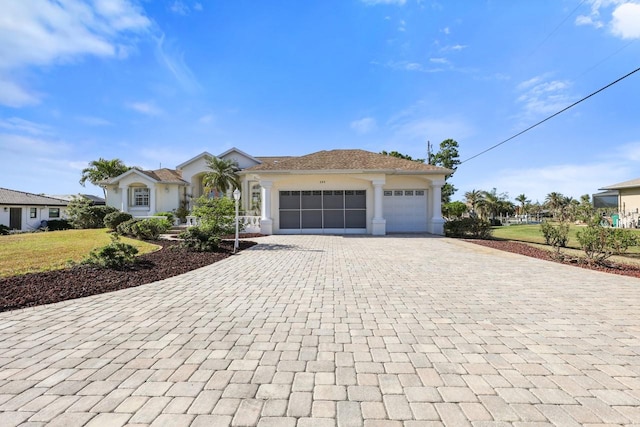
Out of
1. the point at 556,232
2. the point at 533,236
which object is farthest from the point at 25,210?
the point at 533,236

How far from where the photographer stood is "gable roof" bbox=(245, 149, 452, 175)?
16703 millimetres

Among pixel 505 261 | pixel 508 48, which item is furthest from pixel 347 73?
pixel 505 261

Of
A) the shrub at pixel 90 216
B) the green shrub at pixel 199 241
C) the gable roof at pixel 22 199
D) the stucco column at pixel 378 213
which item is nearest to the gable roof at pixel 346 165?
the stucco column at pixel 378 213

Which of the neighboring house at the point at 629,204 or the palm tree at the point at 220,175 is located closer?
the palm tree at the point at 220,175

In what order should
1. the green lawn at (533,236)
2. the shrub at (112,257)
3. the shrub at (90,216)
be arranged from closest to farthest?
the shrub at (112,257) < the green lawn at (533,236) < the shrub at (90,216)

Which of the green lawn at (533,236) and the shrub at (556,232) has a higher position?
the shrub at (556,232)

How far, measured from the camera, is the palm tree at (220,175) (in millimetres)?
23891

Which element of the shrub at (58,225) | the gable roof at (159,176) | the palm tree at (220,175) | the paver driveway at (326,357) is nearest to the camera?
the paver driveway at (326,357)

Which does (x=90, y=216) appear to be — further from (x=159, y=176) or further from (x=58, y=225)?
(x=58, y=225)

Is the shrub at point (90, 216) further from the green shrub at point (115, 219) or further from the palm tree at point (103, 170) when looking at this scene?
the palm tree at point (103, 170)

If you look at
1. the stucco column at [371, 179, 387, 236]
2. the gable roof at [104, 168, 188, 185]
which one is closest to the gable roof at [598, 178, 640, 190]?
the stucco column at [371, 179, 387, 236]

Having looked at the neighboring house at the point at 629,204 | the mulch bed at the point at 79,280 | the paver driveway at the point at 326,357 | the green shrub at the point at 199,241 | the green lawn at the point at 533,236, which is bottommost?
the paver driveway at the point at 326,357

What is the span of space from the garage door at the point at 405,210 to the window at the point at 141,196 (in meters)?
19.9

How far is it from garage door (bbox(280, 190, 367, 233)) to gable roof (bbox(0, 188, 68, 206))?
26475 mm
